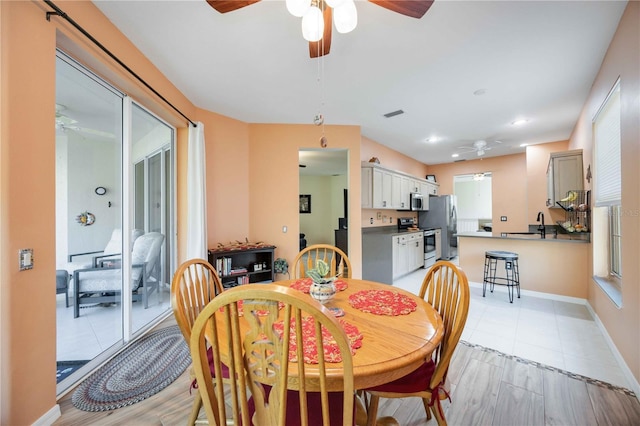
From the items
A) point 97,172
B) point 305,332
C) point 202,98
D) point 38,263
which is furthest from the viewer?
point 202,98

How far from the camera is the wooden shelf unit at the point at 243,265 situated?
11.1ft

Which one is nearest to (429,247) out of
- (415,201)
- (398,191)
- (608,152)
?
(415,201)

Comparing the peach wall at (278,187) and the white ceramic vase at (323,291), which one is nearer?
the white ceramic vase at (323,291)

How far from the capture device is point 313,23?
1388mm

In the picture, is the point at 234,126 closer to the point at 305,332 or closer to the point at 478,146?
the point at 305,332

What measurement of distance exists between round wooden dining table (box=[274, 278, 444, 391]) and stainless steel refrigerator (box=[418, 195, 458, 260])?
17.7 ft

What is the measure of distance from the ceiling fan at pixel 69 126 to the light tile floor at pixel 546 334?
3.95 m

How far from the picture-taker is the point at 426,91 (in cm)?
294

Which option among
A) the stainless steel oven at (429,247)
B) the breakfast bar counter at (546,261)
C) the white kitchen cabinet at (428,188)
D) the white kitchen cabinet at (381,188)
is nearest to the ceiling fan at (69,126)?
the white kitchen cabinet at (381,188)

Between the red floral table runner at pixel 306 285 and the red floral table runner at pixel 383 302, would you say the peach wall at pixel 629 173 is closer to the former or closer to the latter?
the red floral table runner at pixel 383 302

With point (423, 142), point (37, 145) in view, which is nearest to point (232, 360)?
point (37, 145)

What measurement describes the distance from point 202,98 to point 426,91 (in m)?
2.74

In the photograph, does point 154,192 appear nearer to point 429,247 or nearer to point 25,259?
point 25,259

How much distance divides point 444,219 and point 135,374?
20.9ft
